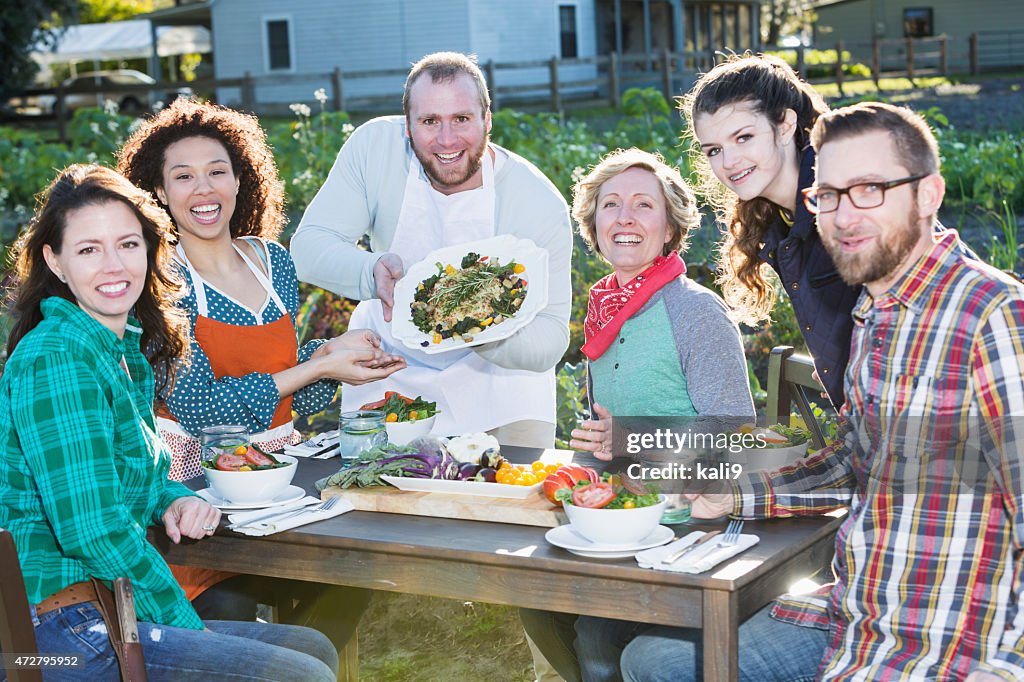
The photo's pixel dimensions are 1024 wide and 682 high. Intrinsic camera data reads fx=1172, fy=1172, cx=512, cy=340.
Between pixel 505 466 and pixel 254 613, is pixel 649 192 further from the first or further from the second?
pixel 254 613

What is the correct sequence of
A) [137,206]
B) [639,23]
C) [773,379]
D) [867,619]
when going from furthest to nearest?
[639,23]
[773,379]
[137,206]
[867,619]

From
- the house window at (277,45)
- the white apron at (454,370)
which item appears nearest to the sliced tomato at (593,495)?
the white apron at (454,370)

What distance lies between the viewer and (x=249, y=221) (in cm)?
402

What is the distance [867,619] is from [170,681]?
5.00 ft

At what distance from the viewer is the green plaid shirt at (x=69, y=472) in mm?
2574

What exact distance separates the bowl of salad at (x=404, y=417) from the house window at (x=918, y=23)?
35.9 m

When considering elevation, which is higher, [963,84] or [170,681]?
[963,84]

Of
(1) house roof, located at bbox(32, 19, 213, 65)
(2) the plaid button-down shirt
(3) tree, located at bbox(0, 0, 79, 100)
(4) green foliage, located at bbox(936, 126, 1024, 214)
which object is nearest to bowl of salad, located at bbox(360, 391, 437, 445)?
(2) the plaid button-down shirt

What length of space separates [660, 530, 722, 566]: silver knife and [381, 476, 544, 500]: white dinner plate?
473 millimetres

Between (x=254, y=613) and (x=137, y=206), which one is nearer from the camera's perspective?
(x=137, y=206)

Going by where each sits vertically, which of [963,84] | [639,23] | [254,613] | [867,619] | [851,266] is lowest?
[254,613]

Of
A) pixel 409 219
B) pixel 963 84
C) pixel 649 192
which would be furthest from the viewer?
pixel 963 84

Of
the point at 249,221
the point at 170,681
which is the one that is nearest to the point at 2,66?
the point at 249,221

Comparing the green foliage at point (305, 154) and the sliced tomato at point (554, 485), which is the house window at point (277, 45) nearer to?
the green foliage at point (305, 154)
